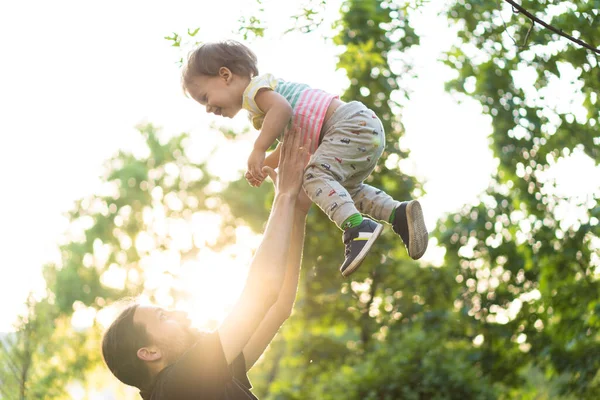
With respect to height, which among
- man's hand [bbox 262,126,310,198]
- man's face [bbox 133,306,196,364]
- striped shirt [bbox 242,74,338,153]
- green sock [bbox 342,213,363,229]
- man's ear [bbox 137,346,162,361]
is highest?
striped shirt [bbox 242,74,338,153]

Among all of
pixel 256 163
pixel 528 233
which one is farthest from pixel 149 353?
pixel 528 233

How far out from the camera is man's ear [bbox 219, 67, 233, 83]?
304cm

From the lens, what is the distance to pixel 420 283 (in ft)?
38.5

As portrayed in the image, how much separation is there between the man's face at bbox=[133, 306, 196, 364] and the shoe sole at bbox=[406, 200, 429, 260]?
2.97 feet

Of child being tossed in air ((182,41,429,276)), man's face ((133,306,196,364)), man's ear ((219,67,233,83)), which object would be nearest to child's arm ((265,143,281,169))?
child being tossed in air ((182,41,429,276))

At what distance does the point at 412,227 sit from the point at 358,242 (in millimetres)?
246

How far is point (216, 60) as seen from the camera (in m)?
3.01

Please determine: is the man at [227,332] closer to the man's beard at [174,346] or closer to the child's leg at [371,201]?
the man's beard at [174,346]

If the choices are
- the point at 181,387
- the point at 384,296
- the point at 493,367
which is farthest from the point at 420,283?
the point at 181,387

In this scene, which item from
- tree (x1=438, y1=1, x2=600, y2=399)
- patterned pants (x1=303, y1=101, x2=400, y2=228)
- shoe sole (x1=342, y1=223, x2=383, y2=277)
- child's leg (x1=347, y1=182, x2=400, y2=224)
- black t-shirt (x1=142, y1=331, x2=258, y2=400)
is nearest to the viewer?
black t-shirt (x1=142, y1=331, x2=258, y2=400)

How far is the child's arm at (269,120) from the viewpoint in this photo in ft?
9.52

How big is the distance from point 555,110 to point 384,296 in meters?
4.76

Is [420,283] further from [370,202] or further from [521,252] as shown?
[370,202]

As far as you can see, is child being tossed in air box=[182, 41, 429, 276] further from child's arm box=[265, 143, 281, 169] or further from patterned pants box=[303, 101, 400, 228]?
child's arm box=[265, 143, 281, 169]
